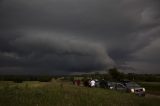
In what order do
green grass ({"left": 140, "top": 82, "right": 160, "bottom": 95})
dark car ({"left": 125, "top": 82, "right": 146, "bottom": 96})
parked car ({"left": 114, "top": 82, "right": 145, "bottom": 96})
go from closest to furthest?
dark car ({"left": 125, "top": 82, "right": 146, "bottom": 96}), parked car ({"left": 114, "top": 82, "right": 145, "bottom": 96}), green grass ({"left": 140, "top": 82, "right": 160, "bottom": 95})

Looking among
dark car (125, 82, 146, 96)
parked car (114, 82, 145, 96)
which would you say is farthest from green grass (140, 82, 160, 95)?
dark car (125, 82, 146, 96)

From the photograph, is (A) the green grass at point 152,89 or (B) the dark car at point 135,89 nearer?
(B) the dark car at point 135,89

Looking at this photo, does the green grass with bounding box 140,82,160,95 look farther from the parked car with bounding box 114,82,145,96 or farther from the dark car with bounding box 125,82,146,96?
the dark car with bounding box 125,82,146,96

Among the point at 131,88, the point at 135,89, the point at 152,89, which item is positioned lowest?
the point at 135,89

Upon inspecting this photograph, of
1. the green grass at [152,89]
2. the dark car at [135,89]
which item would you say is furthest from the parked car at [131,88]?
the green grass at [152,89]

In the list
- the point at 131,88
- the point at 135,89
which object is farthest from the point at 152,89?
the point at 135,89

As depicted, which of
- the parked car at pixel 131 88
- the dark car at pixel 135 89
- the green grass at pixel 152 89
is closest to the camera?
the dark car at pixel 135 89

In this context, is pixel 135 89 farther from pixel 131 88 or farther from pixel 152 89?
pixel 152 89

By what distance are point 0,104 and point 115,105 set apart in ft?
22.8

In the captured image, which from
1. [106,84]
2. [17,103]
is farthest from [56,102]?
[106,84]

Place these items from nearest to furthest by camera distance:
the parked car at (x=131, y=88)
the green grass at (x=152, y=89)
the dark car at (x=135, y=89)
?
the dark car at (x=135, y=89)
the parked car at (x=131, y=88)
the green grass at (x=152, y=89)

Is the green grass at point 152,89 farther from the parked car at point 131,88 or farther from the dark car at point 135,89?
the dark car at point 135,89

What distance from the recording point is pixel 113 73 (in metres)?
112

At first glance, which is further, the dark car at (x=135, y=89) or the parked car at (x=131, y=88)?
the parked car at (x=131, y=88)
